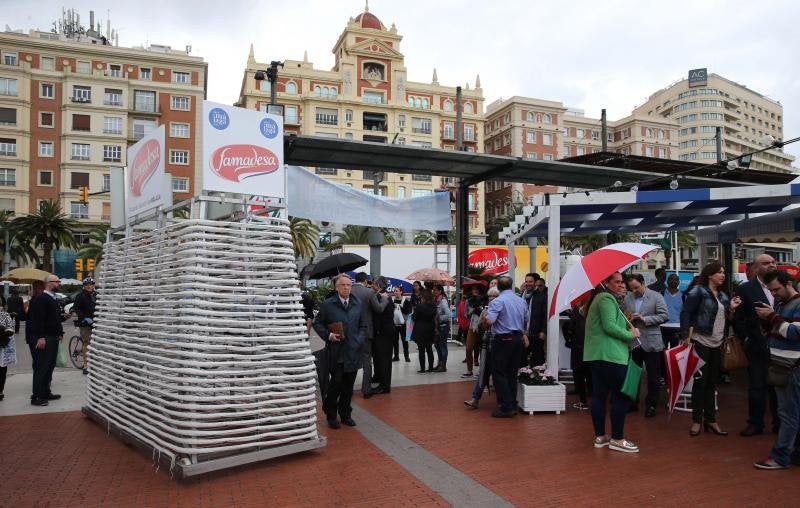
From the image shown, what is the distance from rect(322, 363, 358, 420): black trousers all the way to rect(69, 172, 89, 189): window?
2200 inches

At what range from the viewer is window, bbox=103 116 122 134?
187ft

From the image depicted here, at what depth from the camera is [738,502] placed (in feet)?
15.1

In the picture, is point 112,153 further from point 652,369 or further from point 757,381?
point 757,381

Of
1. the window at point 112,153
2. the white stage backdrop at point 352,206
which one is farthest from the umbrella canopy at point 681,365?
the window at point 112,153

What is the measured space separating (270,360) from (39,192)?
58.7 m

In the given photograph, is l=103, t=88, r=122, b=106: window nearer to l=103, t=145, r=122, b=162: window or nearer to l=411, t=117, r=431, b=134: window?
l=103, t=145, r=122, b=162: window

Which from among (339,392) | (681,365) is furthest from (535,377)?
(339,392)

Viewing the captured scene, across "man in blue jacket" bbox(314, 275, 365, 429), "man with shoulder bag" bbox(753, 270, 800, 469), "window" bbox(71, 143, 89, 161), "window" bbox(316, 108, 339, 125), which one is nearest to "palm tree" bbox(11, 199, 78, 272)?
"window" bbox(71, 143, 89, 161)

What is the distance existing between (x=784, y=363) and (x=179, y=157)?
193 feet

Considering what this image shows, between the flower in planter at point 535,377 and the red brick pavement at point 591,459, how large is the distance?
1.39ft

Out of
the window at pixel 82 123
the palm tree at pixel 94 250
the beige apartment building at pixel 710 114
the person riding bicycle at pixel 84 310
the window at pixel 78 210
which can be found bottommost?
the person riding bicycle at pixel 84 310

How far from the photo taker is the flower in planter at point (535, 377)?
7883mm

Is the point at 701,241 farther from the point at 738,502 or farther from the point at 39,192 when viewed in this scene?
the point at 39,192

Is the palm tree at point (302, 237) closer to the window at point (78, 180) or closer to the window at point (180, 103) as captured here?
the window at point (180, 103)
